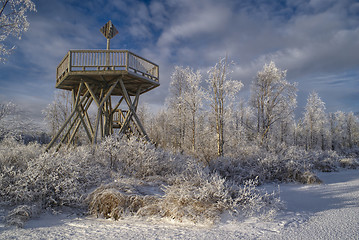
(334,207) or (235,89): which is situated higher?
(235,89)

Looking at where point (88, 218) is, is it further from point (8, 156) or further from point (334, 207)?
point (334, 207)

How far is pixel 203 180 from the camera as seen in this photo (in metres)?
4.85

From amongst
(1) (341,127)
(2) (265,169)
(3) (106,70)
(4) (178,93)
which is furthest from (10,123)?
(1) (341,127)

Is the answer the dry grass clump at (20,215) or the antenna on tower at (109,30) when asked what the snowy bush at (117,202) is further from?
the antenna on tower at (109,30)

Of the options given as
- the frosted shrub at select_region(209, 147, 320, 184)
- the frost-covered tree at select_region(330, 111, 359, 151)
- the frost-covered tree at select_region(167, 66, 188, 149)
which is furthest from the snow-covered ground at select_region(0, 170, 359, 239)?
the frost-covered tree at select_region(330, 111, 359, 151)

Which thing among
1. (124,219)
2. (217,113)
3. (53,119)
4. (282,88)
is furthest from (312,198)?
(53,119)

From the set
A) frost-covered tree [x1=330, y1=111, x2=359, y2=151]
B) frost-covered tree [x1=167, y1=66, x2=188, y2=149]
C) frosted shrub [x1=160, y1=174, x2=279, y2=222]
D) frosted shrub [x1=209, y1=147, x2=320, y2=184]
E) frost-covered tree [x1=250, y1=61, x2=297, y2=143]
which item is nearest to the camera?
frosted shrub [x1=160, y1=174, x2=279, y2=222]

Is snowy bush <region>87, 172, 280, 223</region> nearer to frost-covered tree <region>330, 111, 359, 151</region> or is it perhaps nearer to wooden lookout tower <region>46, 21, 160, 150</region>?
wooden lookout tower <region>46, 21, 160, 150</region>

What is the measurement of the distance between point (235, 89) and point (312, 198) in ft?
26.7

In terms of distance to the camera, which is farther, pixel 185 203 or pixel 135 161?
pixel 135 161

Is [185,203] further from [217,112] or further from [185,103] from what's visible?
[185,103]

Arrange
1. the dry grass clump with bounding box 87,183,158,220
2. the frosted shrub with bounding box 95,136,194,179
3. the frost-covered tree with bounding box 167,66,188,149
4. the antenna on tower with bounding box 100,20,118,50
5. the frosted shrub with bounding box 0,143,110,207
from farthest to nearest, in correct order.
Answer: the frost-covered tree with bounding box 167,66,188,149 → the antenna on tower with bounding box 100,20,118,50 → the frosted shrub with bounding box 95,136,194,179 → the frosted shrub with bounding box 0,143,110,207 → the dry grass clump with bounding box 87,183,158,220

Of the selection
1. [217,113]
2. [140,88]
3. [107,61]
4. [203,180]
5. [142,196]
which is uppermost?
[107,61]

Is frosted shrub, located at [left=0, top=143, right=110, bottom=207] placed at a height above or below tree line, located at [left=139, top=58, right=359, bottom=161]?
below
